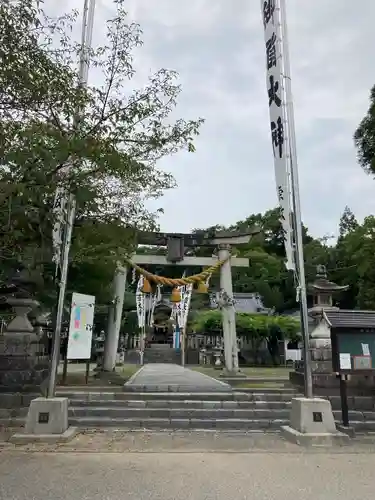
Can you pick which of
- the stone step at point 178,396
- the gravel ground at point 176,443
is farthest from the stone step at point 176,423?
the stone step at point 178,396

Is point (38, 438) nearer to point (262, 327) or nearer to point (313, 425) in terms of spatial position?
point (313, 425)

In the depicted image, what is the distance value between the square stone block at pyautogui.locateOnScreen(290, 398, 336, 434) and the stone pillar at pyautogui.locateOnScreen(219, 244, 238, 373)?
298 inches

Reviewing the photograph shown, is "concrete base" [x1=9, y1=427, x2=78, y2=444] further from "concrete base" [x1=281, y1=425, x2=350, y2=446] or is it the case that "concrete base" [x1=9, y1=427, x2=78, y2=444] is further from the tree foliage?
the tree foliage

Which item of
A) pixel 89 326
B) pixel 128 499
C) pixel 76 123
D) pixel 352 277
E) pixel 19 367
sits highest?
pixel 352 277

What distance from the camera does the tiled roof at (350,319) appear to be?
801cm

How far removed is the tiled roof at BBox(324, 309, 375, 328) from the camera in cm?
801

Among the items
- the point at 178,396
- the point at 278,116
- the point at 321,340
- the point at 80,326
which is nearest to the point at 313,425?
the point at 321,340

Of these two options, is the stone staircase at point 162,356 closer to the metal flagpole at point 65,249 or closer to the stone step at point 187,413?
the stone step at point 187,413

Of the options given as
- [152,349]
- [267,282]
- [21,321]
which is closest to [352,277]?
[267,282]

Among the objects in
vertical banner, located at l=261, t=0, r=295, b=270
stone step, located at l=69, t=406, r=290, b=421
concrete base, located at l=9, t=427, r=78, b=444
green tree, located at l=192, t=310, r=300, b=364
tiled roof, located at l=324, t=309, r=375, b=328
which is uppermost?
vertical banner, located at l=261, t=0, r=295, b=270

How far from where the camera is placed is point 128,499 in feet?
14.6

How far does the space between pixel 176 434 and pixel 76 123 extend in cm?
566

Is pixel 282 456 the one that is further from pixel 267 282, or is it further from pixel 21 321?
pixel 267 282

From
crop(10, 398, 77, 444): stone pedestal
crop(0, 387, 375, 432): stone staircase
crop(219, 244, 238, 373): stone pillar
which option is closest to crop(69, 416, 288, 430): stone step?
crop(0, 387, 375, 432): stone staircase
